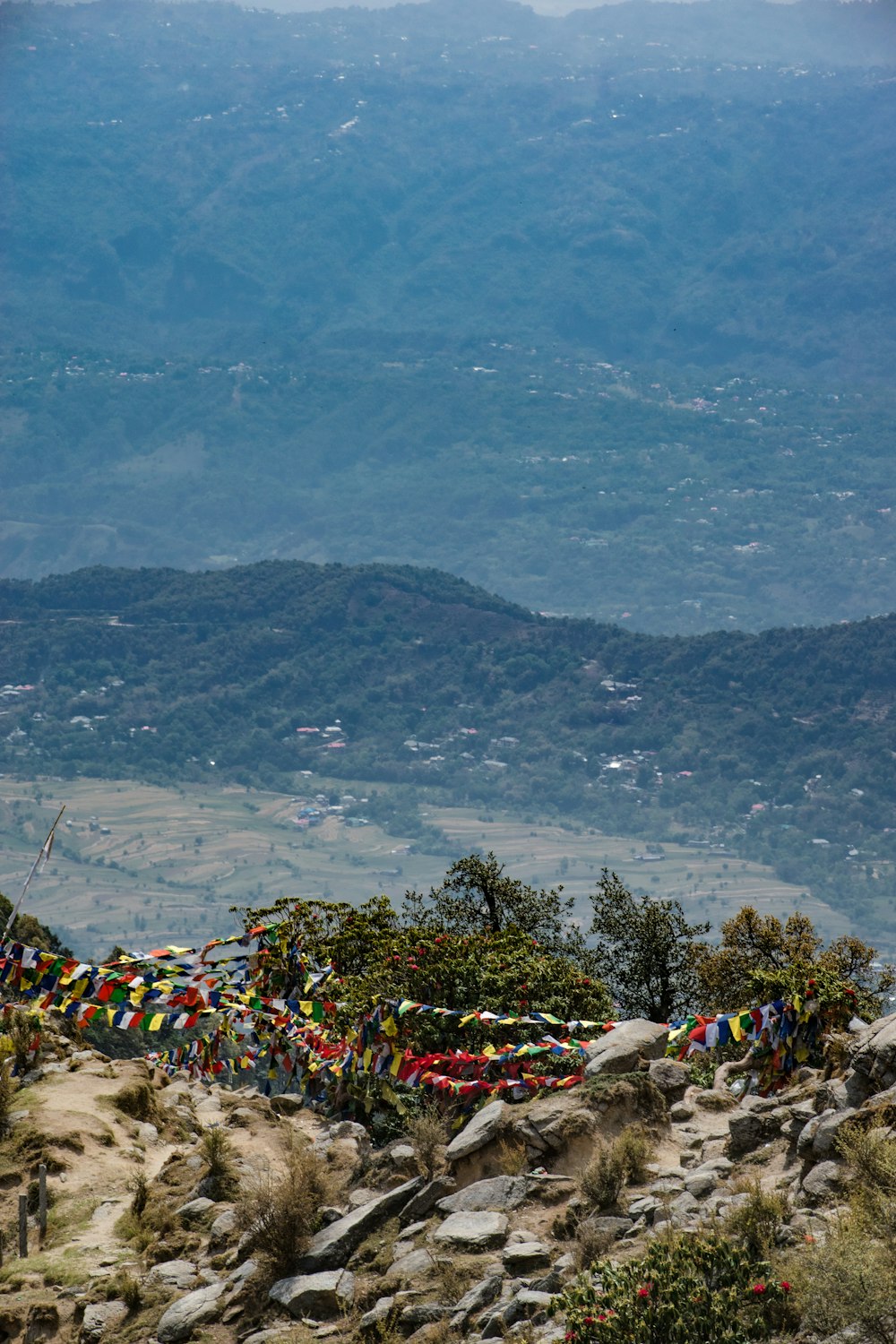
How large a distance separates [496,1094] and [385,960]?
6567 mm

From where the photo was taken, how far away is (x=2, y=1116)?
24156 millimetres

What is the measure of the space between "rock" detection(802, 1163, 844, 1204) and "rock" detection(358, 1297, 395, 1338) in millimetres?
4779

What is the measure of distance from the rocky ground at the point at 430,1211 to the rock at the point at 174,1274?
3cm

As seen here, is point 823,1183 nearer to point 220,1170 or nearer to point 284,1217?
point 284,1217

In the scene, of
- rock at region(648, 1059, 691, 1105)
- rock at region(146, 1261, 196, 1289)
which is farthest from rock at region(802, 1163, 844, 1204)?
rock at region(146, 1261, 196, 1289)

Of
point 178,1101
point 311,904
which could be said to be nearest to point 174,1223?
point 178,1101

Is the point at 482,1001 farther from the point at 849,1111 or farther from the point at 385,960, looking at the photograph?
the point at 849,1111

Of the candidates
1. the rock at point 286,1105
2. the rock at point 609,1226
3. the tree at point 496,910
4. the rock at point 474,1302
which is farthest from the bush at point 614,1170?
the tree at point 496,910

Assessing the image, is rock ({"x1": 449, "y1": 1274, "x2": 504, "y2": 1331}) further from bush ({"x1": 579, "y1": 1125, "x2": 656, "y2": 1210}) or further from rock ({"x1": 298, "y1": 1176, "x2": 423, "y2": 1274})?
rock ({"x1": 298, "y1": 1176, "x2": 423, "y2": 1274})

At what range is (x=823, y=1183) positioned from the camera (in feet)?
56.3

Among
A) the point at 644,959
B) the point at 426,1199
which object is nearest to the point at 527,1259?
the point at 426,1199

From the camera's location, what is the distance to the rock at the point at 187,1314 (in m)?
18.5

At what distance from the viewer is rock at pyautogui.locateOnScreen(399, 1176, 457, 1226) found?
19.7m

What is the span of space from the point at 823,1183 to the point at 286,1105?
12023mm
